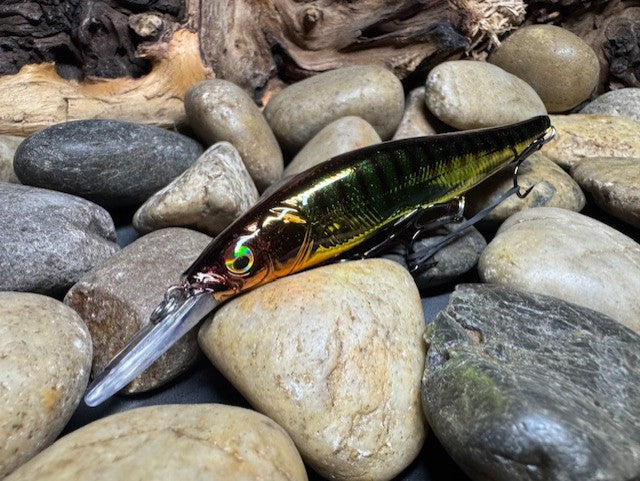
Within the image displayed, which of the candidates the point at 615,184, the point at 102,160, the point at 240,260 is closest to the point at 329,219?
the point at 240,260

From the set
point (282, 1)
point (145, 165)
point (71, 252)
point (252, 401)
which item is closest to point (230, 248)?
point (252, 401)

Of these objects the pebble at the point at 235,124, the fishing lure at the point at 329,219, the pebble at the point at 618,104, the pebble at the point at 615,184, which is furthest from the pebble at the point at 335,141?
the pebble at the point at 618,104

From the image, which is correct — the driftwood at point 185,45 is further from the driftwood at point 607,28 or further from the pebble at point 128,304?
the pebble at point 128,304

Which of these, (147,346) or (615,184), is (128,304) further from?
(615,184)

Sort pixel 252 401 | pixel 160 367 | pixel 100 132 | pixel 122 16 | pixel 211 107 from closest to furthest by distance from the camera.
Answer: pixel 252 401
pixel 160 367
pixel 100 132
pixel 211 107
pixel 122 16

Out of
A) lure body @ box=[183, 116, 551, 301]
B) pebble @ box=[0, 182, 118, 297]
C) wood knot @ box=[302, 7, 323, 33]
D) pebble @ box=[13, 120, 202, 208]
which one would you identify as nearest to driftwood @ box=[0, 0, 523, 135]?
wood knot @ box=[302, 7, 323, 33]

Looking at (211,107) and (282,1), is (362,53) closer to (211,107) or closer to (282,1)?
(282,1)
